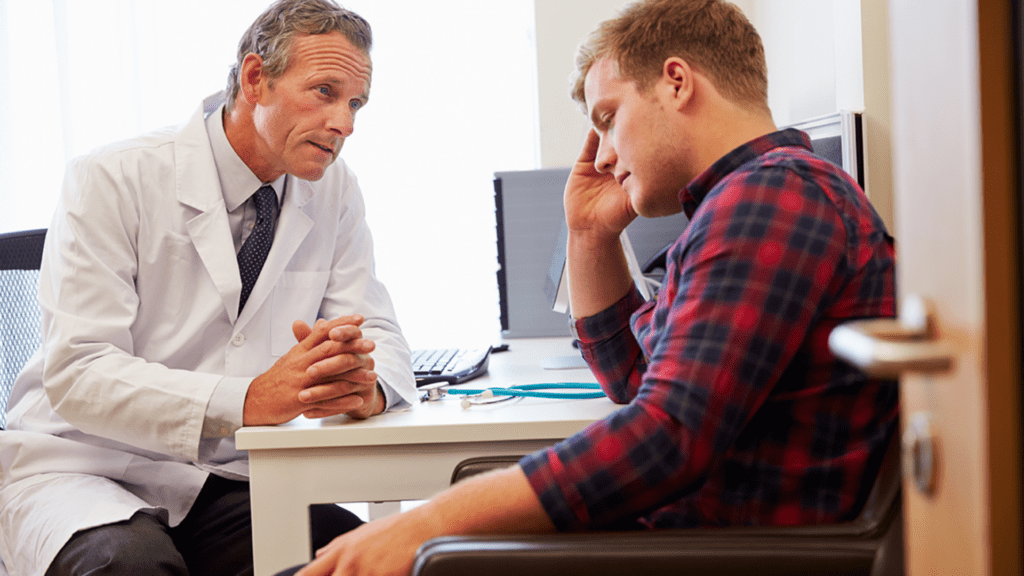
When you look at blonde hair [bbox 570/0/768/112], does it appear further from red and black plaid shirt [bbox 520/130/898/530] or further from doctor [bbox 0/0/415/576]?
doctor [bbox 0/0/415/576]

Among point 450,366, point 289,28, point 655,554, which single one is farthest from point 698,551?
point 289,28

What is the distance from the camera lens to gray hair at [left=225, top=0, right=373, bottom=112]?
4.63 feet

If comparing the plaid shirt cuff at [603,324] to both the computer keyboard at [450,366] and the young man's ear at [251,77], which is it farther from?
the young man's ear at [251,77]

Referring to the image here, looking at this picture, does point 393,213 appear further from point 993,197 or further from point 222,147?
point 993,197

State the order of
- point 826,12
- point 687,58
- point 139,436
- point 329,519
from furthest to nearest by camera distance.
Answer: point 826,12 → point 329,519 → point 139,436 → point 687,58

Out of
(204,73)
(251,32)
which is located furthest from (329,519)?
(204,73)

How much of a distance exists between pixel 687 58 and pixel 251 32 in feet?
3.02

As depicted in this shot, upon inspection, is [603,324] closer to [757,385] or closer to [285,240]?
[757,385]

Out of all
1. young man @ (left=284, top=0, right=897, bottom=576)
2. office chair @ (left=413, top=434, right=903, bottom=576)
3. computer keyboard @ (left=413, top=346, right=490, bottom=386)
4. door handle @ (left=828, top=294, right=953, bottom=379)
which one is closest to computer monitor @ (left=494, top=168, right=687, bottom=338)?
Answer: computer keyboard @ (left=413, top=346, right=490, bottom=386)

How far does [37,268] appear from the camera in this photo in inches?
57.5

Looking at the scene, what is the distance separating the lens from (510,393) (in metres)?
1.20

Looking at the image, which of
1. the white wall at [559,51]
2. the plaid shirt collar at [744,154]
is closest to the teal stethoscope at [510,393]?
the plaid shirt collar at [744,154]

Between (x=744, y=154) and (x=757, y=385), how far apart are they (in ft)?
0.96

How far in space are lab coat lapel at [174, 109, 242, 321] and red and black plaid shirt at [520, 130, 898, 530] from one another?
2.69 ft
